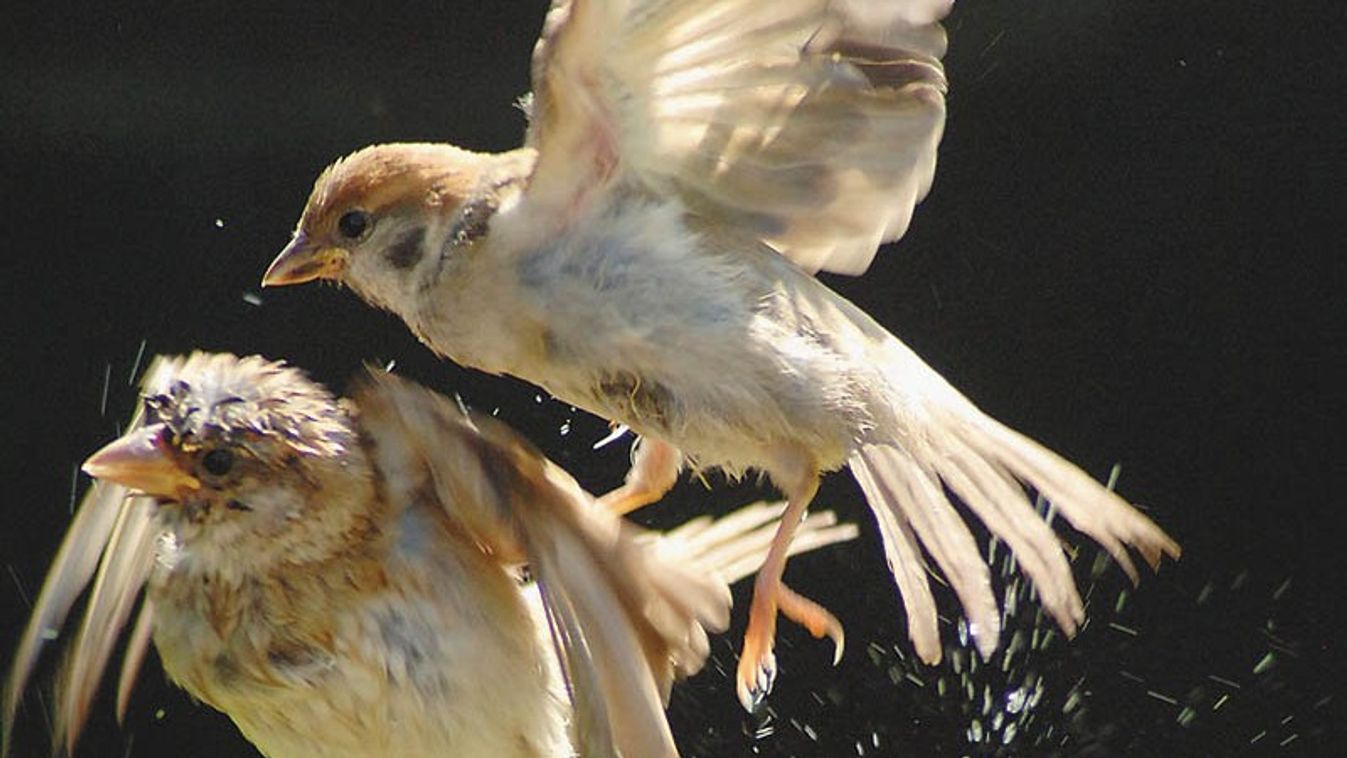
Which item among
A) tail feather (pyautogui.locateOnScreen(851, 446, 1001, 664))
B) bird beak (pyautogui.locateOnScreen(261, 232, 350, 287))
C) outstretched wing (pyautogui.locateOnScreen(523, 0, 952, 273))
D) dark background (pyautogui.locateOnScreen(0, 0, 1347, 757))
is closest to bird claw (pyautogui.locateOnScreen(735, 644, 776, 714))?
tail feather (pyautogui.locateOnScreen(851, 446, 1001, 664))

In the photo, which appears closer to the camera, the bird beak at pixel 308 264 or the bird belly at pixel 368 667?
the bird belly at pixel 368 667

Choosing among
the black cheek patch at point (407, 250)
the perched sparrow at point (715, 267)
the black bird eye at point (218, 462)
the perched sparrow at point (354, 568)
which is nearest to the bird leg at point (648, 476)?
the perched sparrow at point (715, 267)

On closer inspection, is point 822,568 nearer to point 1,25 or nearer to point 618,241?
point 618,241

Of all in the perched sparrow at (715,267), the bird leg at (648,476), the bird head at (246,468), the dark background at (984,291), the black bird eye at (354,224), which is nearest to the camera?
the bird head at (246,468)

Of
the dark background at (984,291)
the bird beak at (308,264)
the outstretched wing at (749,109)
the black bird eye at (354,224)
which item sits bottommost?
the dark background at (984,291)

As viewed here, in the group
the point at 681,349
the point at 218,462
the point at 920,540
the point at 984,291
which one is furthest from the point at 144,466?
the point at 984,291

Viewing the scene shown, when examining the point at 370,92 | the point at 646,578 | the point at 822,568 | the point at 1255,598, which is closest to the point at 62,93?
the point at 370,92

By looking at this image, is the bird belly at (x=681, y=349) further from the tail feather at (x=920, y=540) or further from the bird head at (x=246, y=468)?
the bird head at (x=246, y=468)
